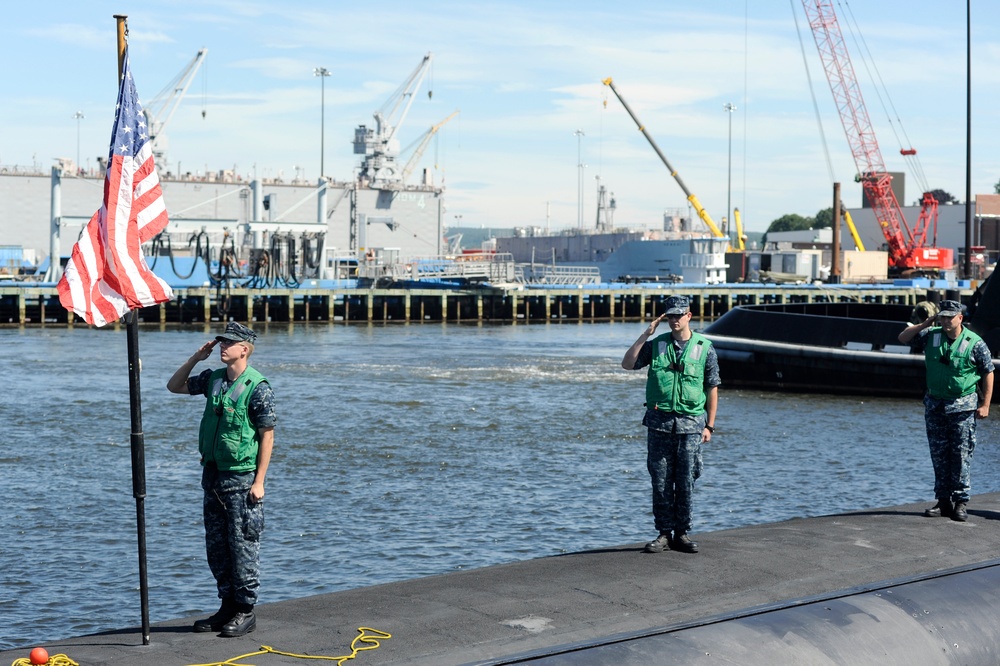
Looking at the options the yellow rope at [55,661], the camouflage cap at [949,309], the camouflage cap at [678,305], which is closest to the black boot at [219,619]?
the yellow rope at [55,661]

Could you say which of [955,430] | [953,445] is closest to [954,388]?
[955,430]

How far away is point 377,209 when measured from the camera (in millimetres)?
124062

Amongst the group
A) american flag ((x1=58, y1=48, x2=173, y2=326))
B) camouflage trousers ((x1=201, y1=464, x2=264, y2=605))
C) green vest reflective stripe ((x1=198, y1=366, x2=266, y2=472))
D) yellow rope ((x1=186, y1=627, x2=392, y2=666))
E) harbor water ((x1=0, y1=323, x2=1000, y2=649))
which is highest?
american flag ((x1=58, y1=48, x2=173, y2=326))

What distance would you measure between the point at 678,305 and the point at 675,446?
124 centimetres

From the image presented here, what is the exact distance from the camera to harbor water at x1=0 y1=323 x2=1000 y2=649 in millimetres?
14016

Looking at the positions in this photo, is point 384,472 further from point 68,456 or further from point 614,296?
point 614,296

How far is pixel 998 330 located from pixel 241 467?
80.4ft

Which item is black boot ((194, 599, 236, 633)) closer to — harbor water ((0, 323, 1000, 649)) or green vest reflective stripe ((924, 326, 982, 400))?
harbor water ((0, 323, 1000, 649))

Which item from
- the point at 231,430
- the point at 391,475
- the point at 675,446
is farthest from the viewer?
the point at 391,475

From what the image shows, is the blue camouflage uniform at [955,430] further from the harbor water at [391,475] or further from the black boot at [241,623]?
the black boot at [241,623]

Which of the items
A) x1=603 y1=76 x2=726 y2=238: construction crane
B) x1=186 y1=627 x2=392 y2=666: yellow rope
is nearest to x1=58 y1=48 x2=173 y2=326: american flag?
x1=186 y1=627 x2=392 y2=666: yellow rope

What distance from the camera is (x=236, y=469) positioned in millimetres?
8141

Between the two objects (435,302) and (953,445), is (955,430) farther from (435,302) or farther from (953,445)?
(435,302)

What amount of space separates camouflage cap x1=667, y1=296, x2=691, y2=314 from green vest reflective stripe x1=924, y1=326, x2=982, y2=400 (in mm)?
2975
